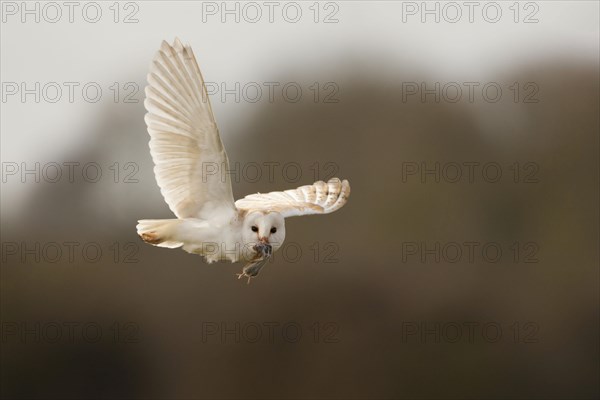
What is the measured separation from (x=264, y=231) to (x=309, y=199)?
0.37 meters

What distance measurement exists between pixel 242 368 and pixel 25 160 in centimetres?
303

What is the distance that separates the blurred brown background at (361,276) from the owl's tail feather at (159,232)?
14.6ft

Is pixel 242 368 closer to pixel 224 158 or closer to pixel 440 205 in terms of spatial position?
pixel 440 205

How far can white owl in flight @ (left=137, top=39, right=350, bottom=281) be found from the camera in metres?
2.04

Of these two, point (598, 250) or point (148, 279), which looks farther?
point (598, 250)

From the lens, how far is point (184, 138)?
7.07 ft

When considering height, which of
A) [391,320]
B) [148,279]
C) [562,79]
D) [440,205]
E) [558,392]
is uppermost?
[562,79]

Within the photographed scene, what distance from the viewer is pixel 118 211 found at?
22.7ft

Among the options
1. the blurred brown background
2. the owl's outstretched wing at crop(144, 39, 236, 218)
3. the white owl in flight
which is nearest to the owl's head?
the white owl in flight

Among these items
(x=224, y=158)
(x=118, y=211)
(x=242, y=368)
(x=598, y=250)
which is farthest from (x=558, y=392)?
(x=224, y=158)

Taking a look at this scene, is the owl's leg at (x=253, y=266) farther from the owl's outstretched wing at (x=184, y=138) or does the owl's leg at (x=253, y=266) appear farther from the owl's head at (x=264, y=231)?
the owl's outstretched wing at (x=184, y=138)

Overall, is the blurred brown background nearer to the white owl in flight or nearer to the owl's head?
the white owl in flight

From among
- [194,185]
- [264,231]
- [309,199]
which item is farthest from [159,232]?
[309,199]

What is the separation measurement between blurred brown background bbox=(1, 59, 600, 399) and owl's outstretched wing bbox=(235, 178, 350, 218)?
13.8 ft
